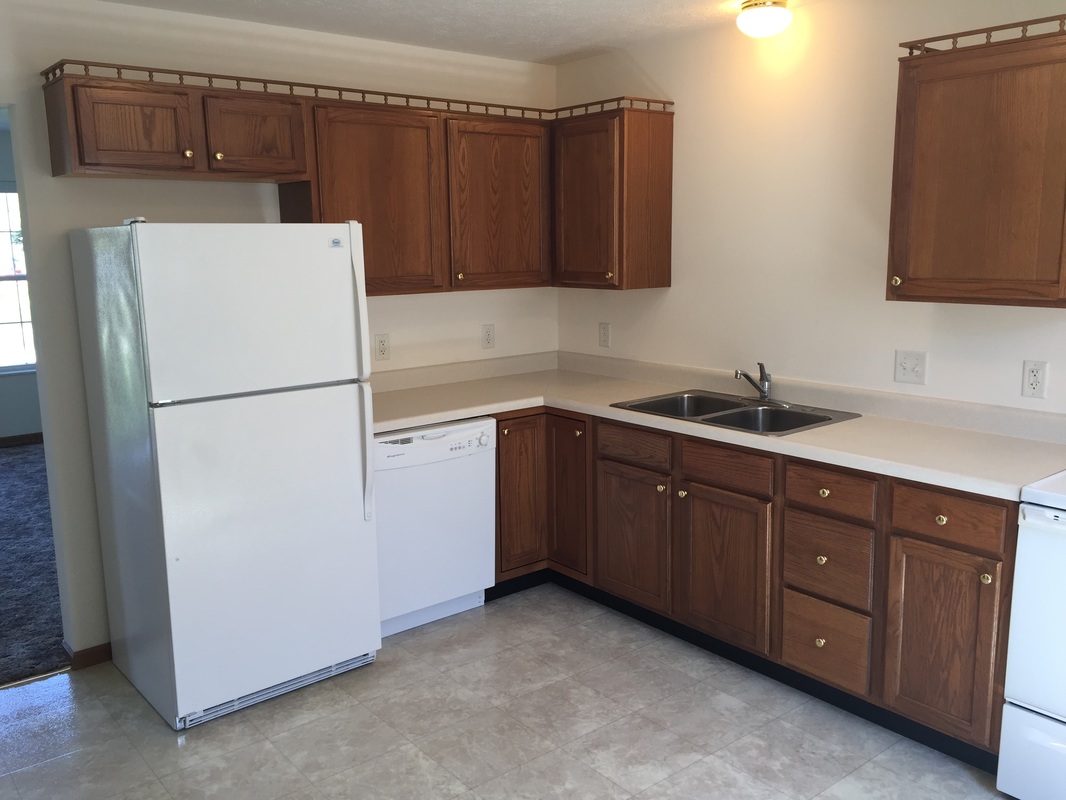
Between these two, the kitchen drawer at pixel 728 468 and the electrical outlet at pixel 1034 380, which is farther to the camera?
the kitchen drawer at pixel 728 468

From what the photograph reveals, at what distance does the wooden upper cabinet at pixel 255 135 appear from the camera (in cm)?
294

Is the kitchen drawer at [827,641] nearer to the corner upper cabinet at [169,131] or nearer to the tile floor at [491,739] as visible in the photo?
the tile floor at [491,739]

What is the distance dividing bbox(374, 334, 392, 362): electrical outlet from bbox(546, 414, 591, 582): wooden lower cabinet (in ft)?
2.61

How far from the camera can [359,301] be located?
115 inches

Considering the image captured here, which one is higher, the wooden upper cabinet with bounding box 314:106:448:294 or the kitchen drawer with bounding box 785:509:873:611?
the wooden upper cabinet with bounding box 314:106:448:294

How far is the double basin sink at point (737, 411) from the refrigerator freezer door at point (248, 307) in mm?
1205

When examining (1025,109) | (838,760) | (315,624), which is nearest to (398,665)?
(315,624)

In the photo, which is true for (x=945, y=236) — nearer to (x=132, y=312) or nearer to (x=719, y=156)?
(x=719, y=156)

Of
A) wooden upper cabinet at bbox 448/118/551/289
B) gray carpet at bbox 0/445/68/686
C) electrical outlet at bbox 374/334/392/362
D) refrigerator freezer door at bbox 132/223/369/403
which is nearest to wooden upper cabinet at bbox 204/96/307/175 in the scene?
refrigerator freezer door at bbox 132/223/369/403

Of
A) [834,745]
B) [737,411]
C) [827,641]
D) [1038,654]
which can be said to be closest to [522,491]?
[737,411]

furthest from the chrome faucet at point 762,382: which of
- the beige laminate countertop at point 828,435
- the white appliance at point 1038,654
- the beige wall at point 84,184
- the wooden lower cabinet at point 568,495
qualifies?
the beige wall at point 84,184

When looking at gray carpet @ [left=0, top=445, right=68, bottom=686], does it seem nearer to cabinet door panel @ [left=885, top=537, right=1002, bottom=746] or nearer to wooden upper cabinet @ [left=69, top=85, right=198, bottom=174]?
wooden upper cabinet @ [left=69, top=85, right=198, bottom=174]

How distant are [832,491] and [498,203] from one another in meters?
1.97

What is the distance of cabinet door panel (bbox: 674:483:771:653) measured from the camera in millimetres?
2906
